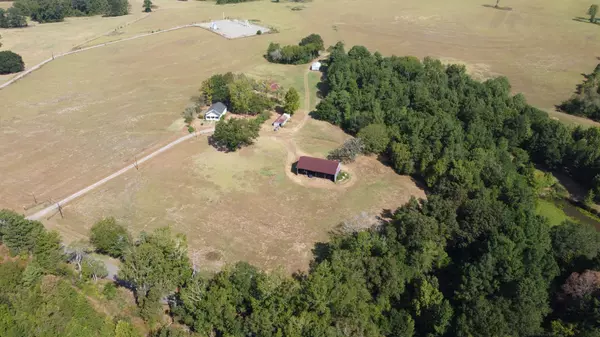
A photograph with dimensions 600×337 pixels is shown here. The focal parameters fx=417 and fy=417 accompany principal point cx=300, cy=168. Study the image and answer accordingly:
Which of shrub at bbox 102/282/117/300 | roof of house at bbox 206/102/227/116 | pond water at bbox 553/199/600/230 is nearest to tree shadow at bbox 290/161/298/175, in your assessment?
roof of house at bbox 206/102/227/116

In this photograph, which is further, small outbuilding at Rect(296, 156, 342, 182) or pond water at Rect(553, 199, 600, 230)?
small outbuilding at Rect(296, 156, 342, 182)

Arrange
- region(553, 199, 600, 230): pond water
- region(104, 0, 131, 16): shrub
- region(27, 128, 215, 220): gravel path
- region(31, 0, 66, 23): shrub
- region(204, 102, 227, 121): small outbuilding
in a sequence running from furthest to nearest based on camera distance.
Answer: region(104, 0, 131, 16): shrub → region(31, 0, 66, 23): shrub → region(204, 102, 227, 121): small outbuilding → region(553, 199, 600, 230): pond water → region(27, 128, 215, 220): gravel path

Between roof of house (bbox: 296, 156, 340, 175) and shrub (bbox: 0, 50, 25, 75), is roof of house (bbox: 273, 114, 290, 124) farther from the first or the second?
shrub (bbox: 0, 50, 25, 75)

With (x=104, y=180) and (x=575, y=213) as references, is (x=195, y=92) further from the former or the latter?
(x=575, y=213)

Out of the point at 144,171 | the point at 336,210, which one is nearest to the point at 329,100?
the point at 336,210

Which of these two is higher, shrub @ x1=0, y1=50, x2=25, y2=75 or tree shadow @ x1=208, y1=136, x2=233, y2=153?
shrub @ x1=0, y1=50, x2=25, y2=75

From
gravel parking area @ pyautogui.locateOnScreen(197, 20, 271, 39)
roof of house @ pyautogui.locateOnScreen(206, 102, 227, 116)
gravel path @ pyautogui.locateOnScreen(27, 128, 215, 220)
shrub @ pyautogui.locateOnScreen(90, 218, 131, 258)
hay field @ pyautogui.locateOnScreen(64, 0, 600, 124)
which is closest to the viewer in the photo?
shrub @ pyautogui.locateOnScreen(90, 218, 131, 258)

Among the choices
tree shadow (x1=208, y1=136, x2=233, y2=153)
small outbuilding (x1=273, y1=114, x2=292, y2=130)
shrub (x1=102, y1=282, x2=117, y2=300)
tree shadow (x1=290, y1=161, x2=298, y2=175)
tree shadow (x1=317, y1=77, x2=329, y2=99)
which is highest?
tree shadow (x1=317, y1=77, x2=329, y2=99)
